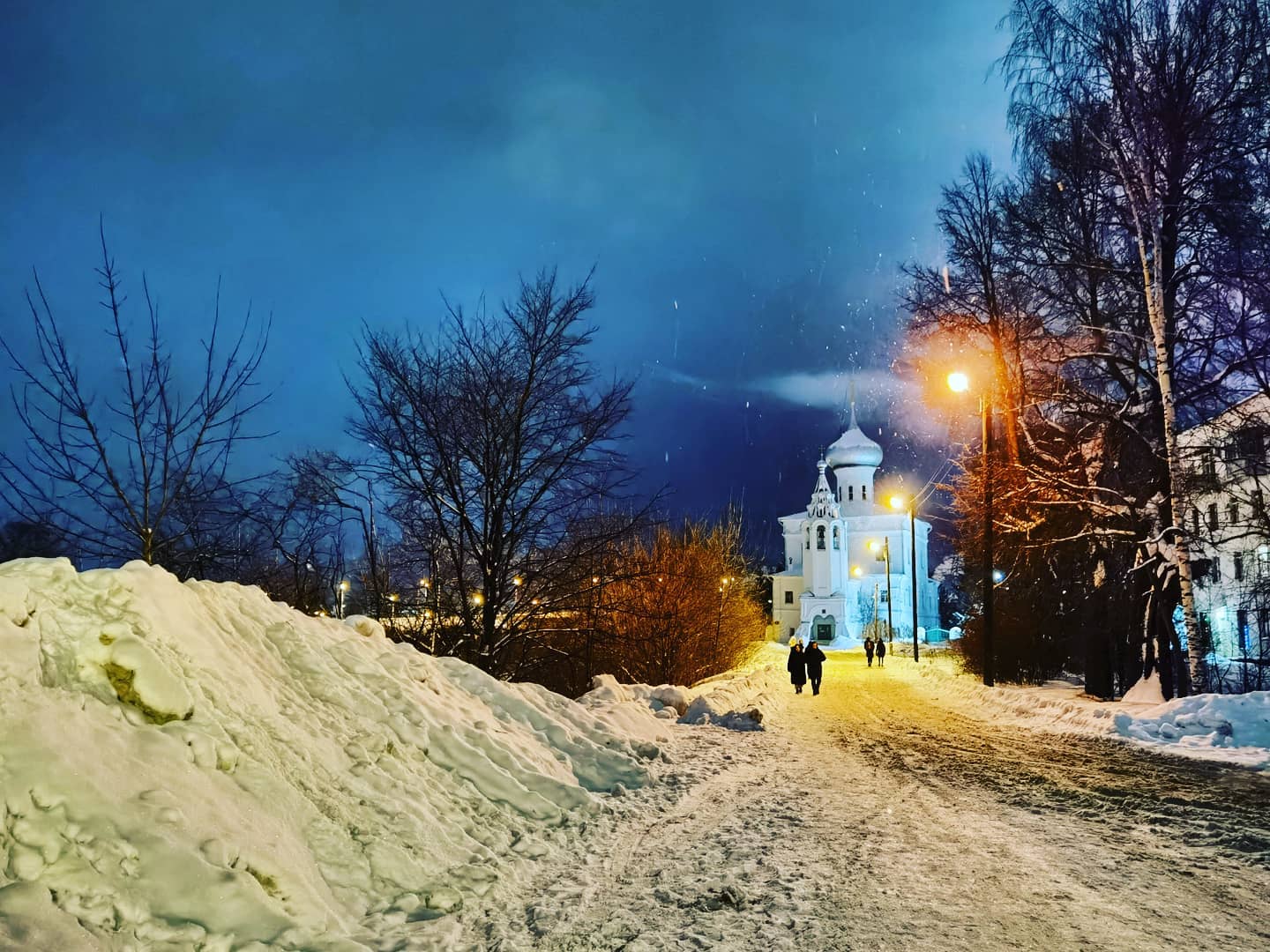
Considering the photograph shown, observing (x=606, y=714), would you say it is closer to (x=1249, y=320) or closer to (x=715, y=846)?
(x=715, y=846)

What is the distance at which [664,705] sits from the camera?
15.0m

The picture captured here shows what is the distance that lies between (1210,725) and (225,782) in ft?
43.0

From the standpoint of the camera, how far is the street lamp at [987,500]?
1909 centimetres

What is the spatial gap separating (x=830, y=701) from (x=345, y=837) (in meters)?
18.0

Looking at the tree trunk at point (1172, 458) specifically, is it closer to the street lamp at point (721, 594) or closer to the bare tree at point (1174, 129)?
the bare tree at point (1174, 129)

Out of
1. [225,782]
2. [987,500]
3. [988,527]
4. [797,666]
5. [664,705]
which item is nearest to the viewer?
[225,782]

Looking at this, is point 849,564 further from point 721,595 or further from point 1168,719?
point 1168,719

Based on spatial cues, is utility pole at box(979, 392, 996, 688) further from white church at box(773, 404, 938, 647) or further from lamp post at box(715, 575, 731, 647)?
white church at box(773, 404, 938, 647)

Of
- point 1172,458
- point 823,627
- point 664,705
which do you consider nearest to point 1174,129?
point 1172,458

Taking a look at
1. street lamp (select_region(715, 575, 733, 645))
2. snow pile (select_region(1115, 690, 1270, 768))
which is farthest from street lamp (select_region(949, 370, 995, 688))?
street lamp (select_region(715, 575, 733, 645))

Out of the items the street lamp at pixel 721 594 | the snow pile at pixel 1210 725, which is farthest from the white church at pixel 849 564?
the snow pile at pixel 1210 725

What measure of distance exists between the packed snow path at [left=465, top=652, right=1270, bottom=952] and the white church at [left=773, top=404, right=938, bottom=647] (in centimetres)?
6689

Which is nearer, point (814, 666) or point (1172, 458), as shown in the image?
point (1172, 458)

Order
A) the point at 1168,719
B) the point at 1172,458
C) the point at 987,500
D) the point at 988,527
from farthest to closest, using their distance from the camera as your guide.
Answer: the point at 988,527, the point at 987,500, the point at 1172,458, the point at 1168,719
